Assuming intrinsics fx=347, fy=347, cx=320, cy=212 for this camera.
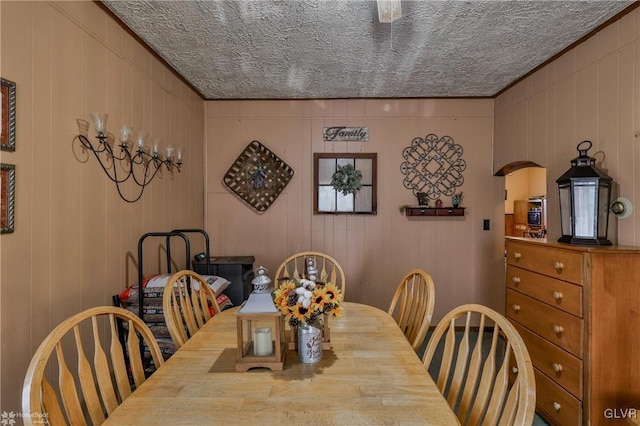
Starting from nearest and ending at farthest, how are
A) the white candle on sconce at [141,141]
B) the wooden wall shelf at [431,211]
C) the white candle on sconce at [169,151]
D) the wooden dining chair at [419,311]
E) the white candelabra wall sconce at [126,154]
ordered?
the wooden dining chair at [419,311]
the white candelabra wall sconce at [126,154]
the white candle on sconce at [141,141]
the white candle on sconce at [169,151]
the wooden wall shelf at [431,211]

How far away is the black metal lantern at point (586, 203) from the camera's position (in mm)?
2115

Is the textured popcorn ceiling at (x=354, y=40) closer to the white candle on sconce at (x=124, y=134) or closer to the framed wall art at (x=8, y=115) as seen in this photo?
the white candle on sconce at (x=124, y=134)

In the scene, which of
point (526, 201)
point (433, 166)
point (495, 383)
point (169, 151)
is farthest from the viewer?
point (526, 201)

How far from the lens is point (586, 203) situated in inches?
84.7

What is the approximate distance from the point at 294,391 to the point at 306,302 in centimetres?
29

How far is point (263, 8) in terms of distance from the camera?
212 centimetres

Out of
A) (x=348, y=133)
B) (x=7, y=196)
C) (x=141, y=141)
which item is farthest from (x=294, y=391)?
(x=348, y=133)

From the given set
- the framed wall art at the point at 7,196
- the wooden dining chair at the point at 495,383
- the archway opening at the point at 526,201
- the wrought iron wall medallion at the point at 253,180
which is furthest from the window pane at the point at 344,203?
the archway opening at the point at 526,201

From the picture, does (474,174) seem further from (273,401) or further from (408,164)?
(273,401)

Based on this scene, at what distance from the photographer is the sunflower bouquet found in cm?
127

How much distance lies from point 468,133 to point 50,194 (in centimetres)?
382

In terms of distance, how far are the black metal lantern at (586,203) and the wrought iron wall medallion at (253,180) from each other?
261cm

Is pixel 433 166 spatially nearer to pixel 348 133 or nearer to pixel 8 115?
pixel 348 133

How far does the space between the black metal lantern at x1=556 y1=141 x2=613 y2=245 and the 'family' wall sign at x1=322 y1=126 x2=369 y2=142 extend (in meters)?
2.09
